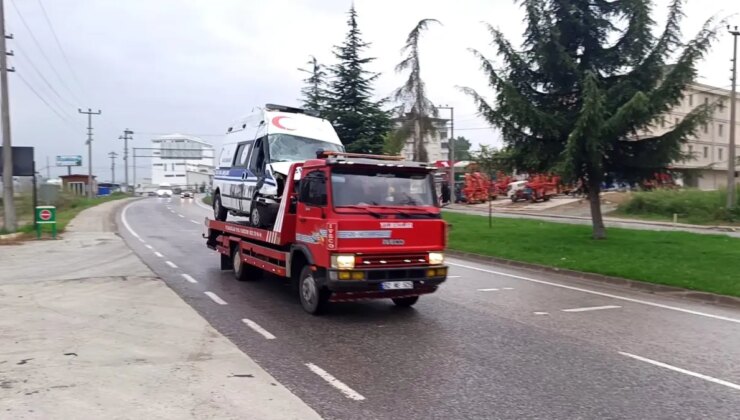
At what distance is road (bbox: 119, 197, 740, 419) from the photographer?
18.0ft

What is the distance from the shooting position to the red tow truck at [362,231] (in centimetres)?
855

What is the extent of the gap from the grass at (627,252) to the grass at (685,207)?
44.6ft


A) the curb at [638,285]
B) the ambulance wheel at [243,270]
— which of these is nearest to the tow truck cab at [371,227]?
the ambulance wheel at [243,270]

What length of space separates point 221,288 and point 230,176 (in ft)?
11.8

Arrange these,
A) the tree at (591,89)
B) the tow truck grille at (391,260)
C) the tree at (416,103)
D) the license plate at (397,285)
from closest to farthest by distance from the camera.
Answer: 1. the tow truck grille at (391,260)
2. the license plate at (397,285)
3. the tree at (591,89)
4. the tree at (416,103)

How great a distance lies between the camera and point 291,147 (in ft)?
41.1

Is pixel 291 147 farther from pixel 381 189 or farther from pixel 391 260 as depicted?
pixel 391 260

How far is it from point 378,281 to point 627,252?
10567mm

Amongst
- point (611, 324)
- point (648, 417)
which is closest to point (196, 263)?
point (611, 324)

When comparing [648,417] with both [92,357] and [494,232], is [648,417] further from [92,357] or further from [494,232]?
[494,232]

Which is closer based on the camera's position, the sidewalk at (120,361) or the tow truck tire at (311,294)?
the sidewalk at (120,361)

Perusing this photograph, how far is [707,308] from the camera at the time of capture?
1064 cm

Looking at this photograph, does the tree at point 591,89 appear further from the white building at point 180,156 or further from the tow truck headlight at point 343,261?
the white building at point 180,156

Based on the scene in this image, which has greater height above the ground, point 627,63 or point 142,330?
point 627,63
